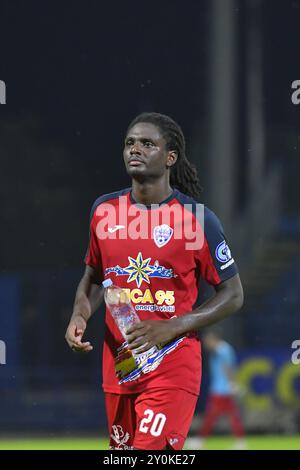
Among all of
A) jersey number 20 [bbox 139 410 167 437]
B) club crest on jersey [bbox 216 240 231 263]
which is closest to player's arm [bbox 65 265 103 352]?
jersey number 20 [bbox 139 410 167 437]

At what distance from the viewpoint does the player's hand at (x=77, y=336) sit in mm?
6773

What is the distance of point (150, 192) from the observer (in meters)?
7.07

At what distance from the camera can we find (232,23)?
21.9m

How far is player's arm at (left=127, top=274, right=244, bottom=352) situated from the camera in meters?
6.57

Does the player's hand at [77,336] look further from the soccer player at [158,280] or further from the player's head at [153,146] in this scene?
the player's head at [153,146]

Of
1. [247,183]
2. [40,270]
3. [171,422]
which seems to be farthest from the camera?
[247,183]

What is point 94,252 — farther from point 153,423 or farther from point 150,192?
point 153,423

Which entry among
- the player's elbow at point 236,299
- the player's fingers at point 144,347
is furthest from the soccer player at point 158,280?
the player's fingers at point 144,347

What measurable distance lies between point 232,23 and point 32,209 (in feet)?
15.5

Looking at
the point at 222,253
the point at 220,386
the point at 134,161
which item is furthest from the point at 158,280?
the point at 220,386

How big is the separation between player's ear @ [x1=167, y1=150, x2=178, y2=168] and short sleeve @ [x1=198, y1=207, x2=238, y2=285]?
37 cm

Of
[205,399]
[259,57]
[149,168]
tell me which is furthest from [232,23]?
[149,168]

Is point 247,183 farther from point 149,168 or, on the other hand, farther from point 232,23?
point 149,168

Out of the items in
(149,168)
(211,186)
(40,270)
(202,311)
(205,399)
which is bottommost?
(205,399)
